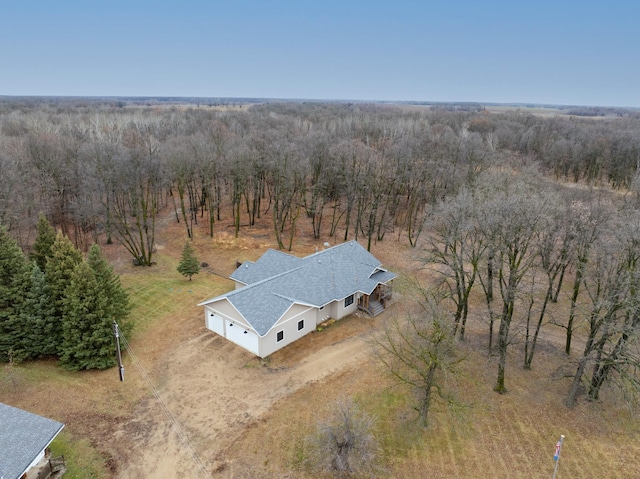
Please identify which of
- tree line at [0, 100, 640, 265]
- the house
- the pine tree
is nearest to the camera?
the house

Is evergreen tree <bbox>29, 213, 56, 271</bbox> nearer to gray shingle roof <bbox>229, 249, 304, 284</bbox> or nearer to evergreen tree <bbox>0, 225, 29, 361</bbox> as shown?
evergreen tree <bbox>0, 225, 29, 361</bbox>

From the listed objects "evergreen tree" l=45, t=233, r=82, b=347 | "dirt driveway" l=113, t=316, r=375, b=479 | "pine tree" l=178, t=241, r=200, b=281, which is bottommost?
"dirt driveway" l=113, t=316, r=375, b=479

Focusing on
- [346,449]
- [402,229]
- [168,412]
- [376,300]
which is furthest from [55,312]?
[402,229]

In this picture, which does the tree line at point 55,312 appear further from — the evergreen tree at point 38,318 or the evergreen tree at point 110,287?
the evergreen tree at point 110,287

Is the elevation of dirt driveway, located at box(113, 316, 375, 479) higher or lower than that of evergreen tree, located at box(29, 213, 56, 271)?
lower

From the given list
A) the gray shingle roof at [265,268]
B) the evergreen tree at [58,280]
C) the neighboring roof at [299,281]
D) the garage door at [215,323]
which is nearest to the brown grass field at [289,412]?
the garage door at [215,323]

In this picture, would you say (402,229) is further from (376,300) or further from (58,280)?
(58,280)

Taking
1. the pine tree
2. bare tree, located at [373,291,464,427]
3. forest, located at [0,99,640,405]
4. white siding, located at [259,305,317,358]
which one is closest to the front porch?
forest, located at [0,99,640,405]

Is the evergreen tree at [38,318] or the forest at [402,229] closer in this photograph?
the forest at [402,229]

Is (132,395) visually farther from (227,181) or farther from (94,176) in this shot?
(227,181)
